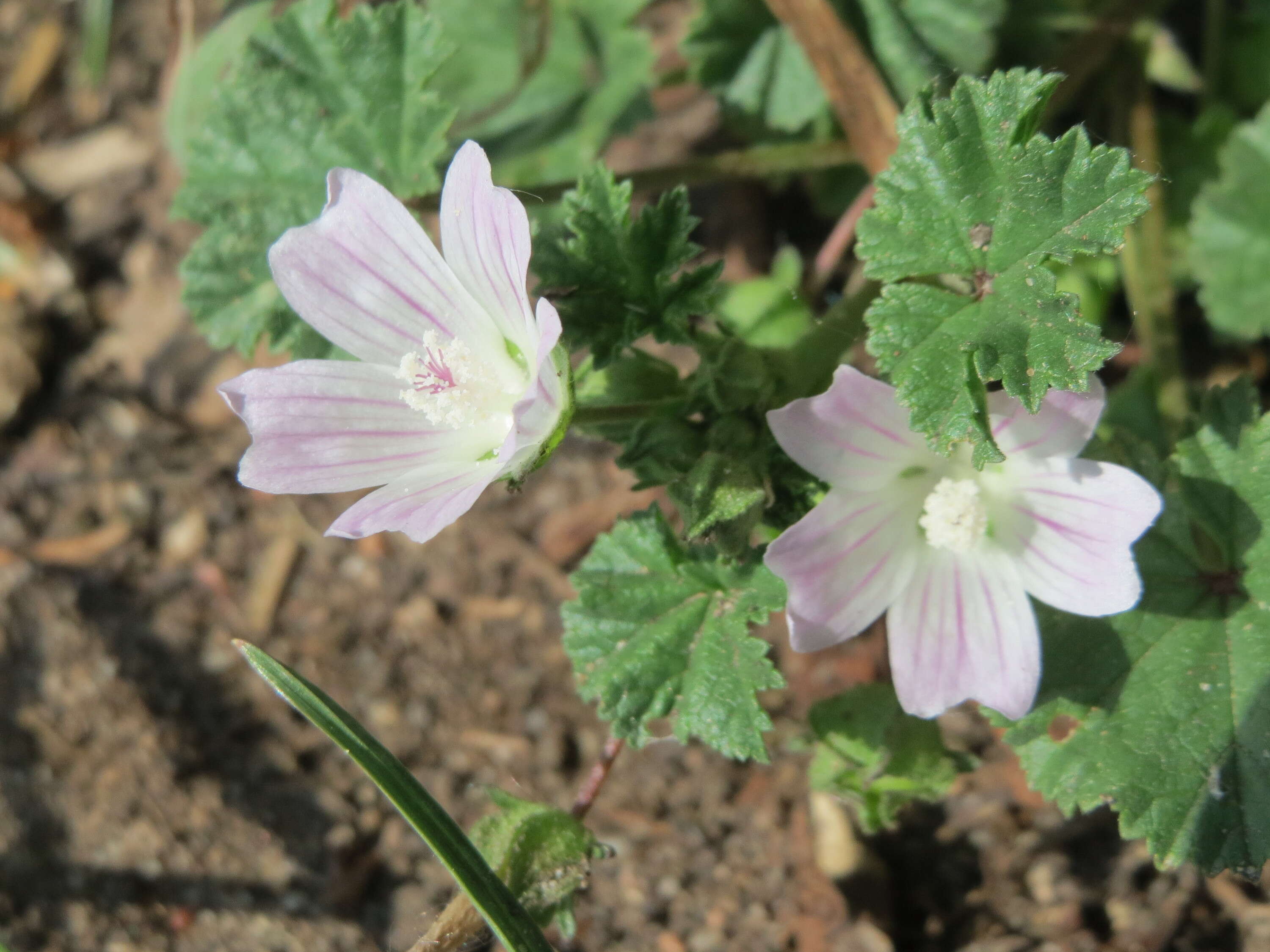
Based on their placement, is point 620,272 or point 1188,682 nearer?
point 1188,682

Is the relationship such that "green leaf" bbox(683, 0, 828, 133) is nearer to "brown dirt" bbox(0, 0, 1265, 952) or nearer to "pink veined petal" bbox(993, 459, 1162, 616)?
"brown dirt" bbox(0, 0, 1265, 952)

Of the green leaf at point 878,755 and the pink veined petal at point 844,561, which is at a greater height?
the pink veined petal at point 844,561

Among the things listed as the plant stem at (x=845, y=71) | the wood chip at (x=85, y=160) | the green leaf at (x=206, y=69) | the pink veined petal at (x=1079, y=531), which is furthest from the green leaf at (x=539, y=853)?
the wood chip at (x=85, y=160)

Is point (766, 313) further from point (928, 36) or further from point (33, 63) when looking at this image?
point (33, 63)

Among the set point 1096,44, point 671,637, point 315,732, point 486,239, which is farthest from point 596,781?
point 1096,44

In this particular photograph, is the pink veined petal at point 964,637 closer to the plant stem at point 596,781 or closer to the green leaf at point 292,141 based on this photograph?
the plant stem at point 596,781

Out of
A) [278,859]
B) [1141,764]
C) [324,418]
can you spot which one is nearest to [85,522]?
[278,859]
